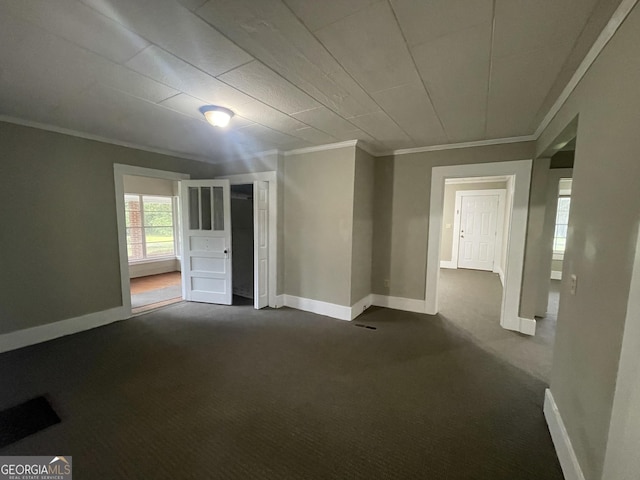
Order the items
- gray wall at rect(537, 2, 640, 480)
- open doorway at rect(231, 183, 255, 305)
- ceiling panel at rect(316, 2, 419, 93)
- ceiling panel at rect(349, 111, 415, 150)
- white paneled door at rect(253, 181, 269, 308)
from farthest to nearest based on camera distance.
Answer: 1. open doorway at rect(231, 183, 255, 305)
2. white paneled door at rect(253, 181, 269, 308)
3. ceiling panel at rect(349, 111, 415, 150)
4. ceiling panel at rect(316, 2, 419, 93)
5. gray wall at rect(537, 2, 640, 480)

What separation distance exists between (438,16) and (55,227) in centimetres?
417

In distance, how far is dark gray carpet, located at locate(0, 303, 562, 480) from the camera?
60.1 inches

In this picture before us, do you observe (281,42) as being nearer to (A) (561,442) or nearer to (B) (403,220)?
(A) (561,442)

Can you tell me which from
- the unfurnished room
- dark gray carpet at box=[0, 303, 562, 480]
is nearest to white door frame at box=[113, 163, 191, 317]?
the unfurnished room

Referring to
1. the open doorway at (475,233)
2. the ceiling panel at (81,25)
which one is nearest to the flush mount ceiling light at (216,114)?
the ceiling panel at (81,25)

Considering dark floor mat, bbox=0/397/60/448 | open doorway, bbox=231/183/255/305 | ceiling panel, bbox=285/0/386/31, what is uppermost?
ceiling panel, bbox=285/0/386/31

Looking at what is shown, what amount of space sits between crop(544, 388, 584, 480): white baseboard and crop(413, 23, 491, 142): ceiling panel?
2317 millimetres

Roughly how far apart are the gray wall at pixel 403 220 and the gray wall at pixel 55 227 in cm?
370

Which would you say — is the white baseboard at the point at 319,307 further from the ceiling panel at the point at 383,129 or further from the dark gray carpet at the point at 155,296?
the ceiling panel at the point at 383,129

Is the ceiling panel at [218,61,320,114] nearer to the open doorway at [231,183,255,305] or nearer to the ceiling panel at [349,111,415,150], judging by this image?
the ceiling panel at [349,111,415,150]

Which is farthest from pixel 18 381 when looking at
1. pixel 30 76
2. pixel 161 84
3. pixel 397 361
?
pixel 397 361

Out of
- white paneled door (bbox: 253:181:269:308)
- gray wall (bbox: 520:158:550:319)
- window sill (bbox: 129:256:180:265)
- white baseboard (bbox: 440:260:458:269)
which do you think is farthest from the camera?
white baseboard (bbox: 440:260:458:269)

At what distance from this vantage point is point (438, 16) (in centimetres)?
127

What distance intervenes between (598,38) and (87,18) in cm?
265
